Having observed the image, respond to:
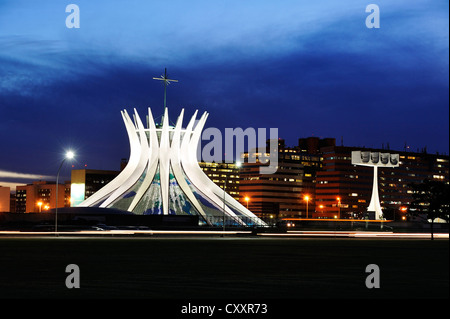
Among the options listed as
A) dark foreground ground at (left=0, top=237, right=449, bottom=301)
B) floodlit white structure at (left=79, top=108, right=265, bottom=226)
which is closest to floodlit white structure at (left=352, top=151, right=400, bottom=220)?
floodlit white structure at (left=79, top=108, right=265, bottom=226)

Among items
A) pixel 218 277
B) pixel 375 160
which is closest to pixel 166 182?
pixel 218 277

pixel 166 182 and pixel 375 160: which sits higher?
pixel 375 160

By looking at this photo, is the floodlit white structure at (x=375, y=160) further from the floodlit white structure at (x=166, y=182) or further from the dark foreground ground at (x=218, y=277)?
the dark foreground ground at (x=218, y=277)

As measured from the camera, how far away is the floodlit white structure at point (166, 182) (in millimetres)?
75500

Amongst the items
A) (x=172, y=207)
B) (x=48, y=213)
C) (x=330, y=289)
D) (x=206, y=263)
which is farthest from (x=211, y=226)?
(x=330, y=289)

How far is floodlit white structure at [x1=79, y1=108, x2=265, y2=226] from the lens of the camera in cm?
7550

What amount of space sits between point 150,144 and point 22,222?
16.6m

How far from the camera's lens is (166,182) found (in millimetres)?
76750

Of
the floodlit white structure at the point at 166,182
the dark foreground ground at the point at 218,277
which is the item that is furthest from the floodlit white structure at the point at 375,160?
the dark foreground ground at the point at 218,277

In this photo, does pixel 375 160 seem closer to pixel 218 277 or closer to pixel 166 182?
pixel 166 182
